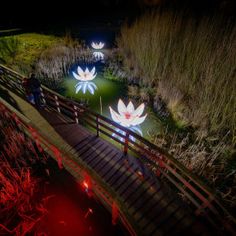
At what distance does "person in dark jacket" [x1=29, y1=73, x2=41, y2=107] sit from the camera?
6.16m

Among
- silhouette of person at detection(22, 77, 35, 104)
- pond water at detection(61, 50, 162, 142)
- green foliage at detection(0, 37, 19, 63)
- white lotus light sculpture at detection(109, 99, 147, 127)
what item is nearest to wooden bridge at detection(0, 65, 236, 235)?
silhouette of person at detection(22, 77, 35, 104)

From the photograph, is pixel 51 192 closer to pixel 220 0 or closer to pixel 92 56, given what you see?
pixel 92 56

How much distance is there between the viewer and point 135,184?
4422mm

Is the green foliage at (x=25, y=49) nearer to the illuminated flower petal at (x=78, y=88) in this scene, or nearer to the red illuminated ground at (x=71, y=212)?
the illuminated flower petal at (x=78, y=88)

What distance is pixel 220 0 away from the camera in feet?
43.9

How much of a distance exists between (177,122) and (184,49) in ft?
8.82

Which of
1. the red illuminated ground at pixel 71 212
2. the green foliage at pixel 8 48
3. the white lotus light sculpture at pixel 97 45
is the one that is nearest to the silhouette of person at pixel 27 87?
the red illuminated ground at pixel 71 212

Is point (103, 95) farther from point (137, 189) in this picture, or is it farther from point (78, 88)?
point (137, 189)

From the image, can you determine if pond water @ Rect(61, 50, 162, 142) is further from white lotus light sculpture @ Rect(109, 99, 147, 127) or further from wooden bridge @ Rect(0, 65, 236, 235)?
wooden bridge @ Rect(0, 65, 236, 235)

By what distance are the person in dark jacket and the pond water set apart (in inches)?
70.3

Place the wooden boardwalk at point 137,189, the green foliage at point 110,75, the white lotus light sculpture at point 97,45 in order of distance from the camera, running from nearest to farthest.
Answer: the wooden boardwalk at point 137,189
the green foliage at point 110,75
the white lotus light sculpture at point 97,45

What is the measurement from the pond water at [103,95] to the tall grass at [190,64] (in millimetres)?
884

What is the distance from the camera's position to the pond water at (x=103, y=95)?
7029 mm

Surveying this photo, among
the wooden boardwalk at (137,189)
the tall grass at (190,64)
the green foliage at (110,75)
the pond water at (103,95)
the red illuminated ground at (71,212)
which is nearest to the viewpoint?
the wooden boardwalk at (137,189)
